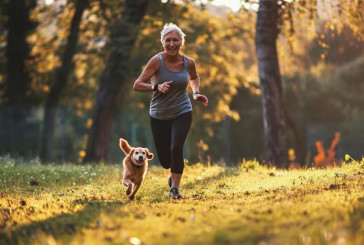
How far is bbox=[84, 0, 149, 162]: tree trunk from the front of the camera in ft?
66.6

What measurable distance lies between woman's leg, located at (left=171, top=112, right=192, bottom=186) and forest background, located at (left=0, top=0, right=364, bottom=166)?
11.5 meters

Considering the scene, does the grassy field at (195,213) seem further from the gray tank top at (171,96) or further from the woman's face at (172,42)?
the woman's face at (172,42)

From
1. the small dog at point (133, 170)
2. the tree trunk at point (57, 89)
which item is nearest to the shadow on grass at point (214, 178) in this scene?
the small dog at point (133, 170)

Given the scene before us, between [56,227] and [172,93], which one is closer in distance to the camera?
[56,227]

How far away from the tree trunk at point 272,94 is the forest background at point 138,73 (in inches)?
173

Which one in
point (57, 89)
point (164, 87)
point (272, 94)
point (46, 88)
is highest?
point (164, 87)

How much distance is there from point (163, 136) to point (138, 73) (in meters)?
15.0

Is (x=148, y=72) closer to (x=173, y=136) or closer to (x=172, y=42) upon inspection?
(x=172, y=42)

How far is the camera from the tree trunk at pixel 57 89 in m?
24.5

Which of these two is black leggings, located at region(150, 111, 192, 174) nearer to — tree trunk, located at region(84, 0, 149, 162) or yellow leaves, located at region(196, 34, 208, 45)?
tree trunk, located at region(84, 0, 149, 162)

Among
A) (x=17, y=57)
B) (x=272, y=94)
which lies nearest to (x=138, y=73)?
(x=17, y=57)

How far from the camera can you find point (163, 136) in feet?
29.5

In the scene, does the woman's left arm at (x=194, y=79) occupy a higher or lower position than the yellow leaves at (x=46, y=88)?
higher

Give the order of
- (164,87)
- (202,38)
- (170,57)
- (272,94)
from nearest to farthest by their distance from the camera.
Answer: (164,87) < (170,57) < (272,94) < (202,38)
